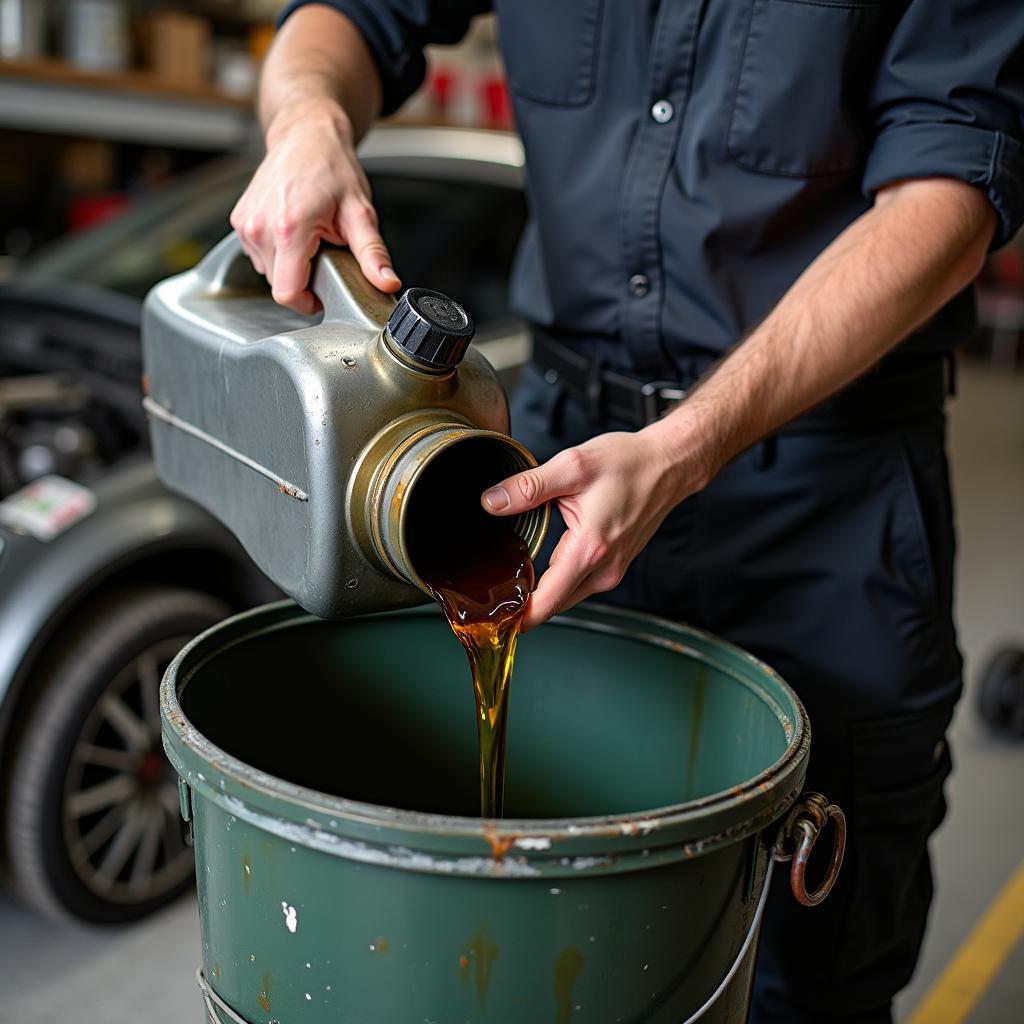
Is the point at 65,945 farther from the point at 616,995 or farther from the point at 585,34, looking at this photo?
the point at 585,34

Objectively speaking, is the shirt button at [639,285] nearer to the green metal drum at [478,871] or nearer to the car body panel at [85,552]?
the green metal drum at [478,871]

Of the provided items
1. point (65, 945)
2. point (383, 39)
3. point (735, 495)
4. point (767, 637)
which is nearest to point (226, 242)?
point (383, 39)

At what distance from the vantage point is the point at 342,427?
2.79 feet

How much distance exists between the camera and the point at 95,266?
2.47m

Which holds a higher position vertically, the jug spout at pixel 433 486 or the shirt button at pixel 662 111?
the shirt button at pixel 662 111

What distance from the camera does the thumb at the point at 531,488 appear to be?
0.83 metres

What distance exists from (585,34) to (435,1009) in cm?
95

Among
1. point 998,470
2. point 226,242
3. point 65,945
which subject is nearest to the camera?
point 226,242

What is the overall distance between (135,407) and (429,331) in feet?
4.43

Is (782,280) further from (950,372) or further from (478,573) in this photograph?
(478,573)

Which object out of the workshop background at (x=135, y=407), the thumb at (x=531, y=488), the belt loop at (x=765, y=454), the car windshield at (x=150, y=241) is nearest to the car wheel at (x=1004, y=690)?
the workshop background at (x=135, y=407)

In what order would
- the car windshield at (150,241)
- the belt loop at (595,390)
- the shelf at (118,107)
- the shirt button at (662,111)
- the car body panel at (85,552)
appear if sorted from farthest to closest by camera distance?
the shelf at (118,107) → the car windshield at (150,241) → the car body panel at (85,552) → the belt loop at (595,390) → the shirt button at (662,111)

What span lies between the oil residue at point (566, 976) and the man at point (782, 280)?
389 mm

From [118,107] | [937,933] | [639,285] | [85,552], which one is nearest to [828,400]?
[639,285]
